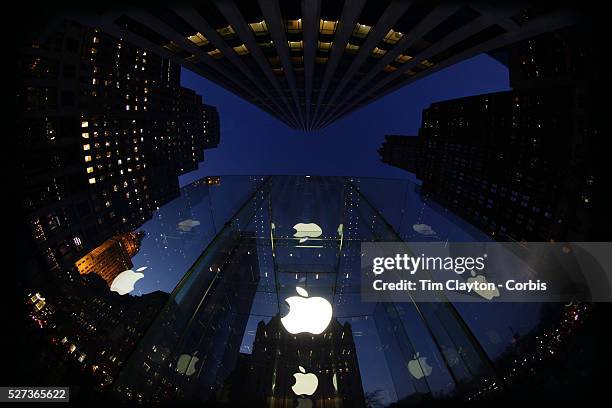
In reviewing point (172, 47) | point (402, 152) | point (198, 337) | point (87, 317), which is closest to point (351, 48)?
point (172, 47)

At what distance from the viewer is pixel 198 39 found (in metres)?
15.0

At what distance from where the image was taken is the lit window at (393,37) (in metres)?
14.1

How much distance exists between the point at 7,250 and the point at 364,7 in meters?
17.1

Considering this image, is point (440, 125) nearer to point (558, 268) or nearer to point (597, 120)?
point (558, 268)

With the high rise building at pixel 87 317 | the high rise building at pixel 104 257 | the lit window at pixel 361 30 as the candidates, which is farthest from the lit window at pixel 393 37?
the high rise building at pixel 104 257

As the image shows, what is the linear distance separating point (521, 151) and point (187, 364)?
229ft

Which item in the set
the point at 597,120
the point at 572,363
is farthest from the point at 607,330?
the point at 597,120

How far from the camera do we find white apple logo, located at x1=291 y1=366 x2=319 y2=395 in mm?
4500

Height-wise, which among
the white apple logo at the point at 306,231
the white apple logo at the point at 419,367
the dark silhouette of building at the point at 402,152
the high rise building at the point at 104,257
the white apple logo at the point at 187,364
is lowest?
the high rise building at the point at 104,257

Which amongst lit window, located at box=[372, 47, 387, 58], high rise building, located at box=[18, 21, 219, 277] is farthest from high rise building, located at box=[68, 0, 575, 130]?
high rise building, located at box=[18, 21, 219, 277]

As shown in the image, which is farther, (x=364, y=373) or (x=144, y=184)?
(x=144, y=184)

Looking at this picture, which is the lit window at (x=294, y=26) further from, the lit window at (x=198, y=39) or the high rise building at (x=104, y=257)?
the high rise building at (x=104, y=257)

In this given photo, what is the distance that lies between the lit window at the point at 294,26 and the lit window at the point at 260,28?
1431mm

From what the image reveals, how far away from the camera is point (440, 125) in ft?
243
